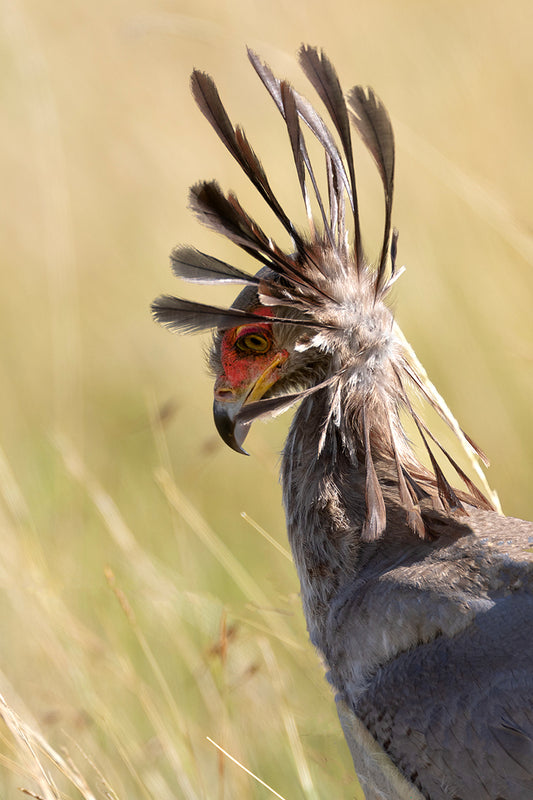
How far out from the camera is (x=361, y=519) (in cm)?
231

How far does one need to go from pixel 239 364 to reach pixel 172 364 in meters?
2.73

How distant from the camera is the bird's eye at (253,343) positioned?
95.3 inches

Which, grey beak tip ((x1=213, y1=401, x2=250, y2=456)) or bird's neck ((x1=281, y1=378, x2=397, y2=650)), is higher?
grey beak tip ((x1=213, y1=401, x2=250, y2=456))

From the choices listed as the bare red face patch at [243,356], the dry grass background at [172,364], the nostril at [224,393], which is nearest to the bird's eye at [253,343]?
the bare red face patch at [243,356]

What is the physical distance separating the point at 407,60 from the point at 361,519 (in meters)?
3.30

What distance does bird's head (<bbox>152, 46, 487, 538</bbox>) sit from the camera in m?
2.18

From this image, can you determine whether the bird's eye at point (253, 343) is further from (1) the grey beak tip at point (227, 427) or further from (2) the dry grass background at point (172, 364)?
(2) the dry grass background at point (172, 364)

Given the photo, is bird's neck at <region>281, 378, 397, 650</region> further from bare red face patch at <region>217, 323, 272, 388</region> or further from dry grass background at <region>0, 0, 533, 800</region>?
dry grass background at <region>0, 0, 533, 800</region>

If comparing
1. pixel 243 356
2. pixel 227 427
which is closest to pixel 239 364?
pixel 243 356

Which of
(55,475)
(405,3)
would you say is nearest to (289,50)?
(405,3)

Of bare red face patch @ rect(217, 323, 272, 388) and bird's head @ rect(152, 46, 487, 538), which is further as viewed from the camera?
bare red face patch @ rect(217, 323, 272, 388)

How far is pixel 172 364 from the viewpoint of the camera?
5145 millimetres

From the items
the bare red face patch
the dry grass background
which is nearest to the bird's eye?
the bare red face patch

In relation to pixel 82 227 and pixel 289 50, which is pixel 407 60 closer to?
pixel 289 50
